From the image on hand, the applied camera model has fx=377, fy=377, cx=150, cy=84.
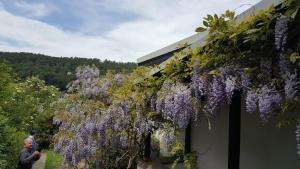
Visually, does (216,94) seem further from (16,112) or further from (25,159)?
(16,112)

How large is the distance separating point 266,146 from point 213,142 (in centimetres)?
150

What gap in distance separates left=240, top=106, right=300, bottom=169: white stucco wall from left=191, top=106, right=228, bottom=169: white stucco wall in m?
0.58

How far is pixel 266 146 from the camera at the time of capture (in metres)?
4.57

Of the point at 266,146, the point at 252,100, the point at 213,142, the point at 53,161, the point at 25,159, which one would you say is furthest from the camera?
the point at 53,161

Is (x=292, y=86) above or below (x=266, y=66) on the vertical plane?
below

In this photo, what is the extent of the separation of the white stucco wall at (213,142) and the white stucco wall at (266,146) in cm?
58

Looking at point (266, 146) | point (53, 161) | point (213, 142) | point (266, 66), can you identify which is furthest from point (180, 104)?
point (53, 161)

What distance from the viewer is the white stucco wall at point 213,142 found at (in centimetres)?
563

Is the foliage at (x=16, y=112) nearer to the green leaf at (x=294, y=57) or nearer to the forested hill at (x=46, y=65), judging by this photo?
the forested hill at (x=46, y=65)

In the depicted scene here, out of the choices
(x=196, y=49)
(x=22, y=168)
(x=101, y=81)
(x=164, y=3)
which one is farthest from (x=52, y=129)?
(x=196, y=49)

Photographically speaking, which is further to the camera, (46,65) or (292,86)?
(46,65)

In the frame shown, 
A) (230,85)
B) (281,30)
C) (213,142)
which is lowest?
(213,142)

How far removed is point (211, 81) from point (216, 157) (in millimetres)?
2738

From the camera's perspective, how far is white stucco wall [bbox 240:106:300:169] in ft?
13.5
